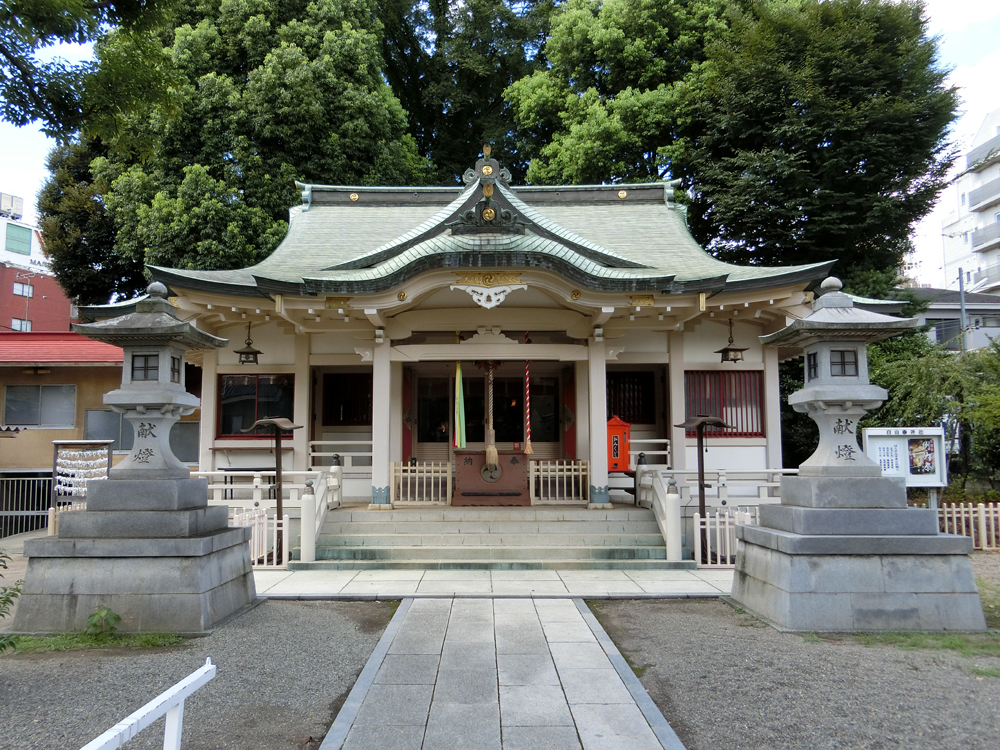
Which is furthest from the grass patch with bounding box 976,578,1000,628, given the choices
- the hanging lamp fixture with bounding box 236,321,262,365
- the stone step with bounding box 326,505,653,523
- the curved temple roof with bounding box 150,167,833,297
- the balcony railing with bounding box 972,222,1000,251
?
the balcony railing with bounding box 972,222,1000,251

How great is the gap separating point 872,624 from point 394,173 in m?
18.3

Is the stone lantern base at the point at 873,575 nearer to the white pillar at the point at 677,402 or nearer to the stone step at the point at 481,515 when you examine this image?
the stone step at the point at 481,515

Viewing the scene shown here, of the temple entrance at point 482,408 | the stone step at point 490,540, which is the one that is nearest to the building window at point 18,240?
the temple entrance at point 482,408

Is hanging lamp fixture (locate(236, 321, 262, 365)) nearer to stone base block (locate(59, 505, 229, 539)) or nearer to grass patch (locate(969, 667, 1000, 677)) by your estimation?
stone base block (locate(59, 505, 229, 539))

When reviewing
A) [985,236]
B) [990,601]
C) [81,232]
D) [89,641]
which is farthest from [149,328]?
[985,236]

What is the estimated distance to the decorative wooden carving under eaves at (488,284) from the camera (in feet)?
32.3

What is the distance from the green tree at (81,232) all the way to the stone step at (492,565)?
50.6ft

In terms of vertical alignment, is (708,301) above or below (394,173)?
below

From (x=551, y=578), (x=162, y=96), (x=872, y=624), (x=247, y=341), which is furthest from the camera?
(x=247, y=341)

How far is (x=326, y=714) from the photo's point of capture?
13.5 feet

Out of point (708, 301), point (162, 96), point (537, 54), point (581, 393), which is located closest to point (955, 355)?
point (708, 301)

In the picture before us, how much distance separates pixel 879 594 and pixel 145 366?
7603 millimetres

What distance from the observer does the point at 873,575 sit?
579cm

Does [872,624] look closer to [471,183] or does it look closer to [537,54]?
[471,183]
